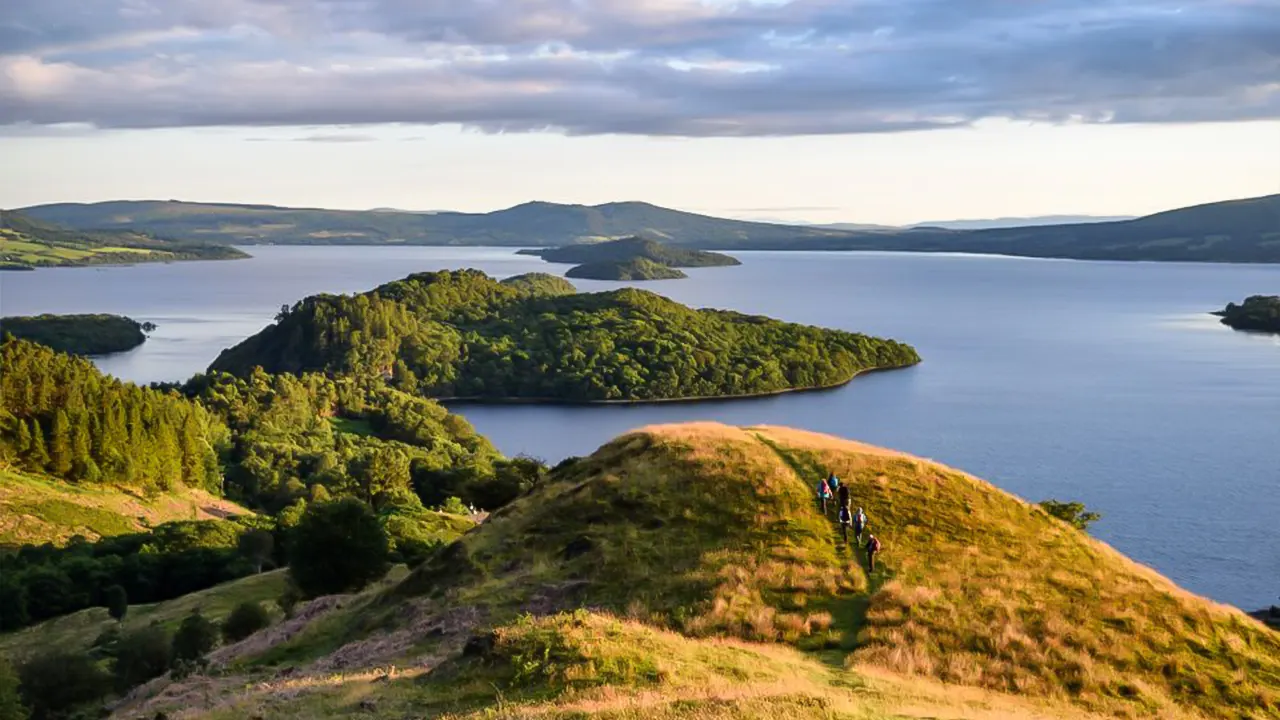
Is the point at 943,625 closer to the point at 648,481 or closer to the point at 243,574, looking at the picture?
the point at 648,481

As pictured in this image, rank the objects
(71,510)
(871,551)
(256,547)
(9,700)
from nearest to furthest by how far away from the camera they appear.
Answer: (9,700) → (871,551) → (256,547) → (71,510)

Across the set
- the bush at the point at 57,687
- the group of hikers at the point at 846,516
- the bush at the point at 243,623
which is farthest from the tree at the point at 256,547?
the group of hikers at the point at 846,516

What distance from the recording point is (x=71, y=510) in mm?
115875

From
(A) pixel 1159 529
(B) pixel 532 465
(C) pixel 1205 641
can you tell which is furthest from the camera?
(A) pixel 1159 529

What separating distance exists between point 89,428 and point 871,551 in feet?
393

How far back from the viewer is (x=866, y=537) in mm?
48656

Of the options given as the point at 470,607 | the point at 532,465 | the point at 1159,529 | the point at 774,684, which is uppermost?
the point at 774,684

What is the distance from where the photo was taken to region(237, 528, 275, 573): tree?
94.9 m

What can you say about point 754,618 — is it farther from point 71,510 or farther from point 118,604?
point 71,510

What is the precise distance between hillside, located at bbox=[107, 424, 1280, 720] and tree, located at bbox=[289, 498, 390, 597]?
34.2ft

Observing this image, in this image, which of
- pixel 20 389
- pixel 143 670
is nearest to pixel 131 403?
pixel 20 389

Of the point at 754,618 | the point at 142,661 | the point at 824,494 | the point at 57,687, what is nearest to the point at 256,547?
the point at 142,661

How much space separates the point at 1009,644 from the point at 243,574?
7141 cm

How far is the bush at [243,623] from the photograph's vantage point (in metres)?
58.6
